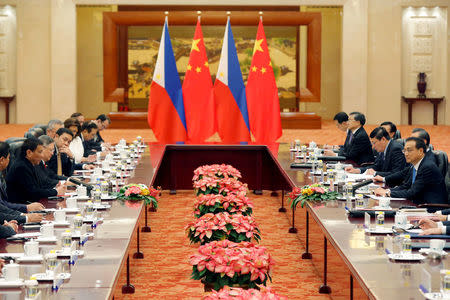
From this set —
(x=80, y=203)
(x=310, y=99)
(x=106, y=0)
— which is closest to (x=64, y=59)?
(x=106, y=0)

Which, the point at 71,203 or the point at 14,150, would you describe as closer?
the point at 71,203

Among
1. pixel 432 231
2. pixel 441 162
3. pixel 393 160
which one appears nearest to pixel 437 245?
pixel 432 231

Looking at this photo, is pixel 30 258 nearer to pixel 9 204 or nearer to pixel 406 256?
pixel 9 204

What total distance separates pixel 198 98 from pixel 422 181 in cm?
718

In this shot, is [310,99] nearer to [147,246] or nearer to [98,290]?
[147,246]

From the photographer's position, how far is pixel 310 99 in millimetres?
18031

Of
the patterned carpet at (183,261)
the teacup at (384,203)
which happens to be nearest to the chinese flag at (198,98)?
the patterned carpet at (183,261)

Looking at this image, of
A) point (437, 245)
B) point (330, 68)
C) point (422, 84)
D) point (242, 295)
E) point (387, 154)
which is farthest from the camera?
point (330, 68)

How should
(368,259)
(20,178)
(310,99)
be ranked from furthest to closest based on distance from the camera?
1. (310,99)
2. (20,178)
3. (368,259)

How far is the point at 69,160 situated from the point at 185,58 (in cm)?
1401

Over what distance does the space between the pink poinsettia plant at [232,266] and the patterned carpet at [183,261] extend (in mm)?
602

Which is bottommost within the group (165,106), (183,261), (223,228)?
(183,261)

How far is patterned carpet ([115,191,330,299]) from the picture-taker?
557 centimetres

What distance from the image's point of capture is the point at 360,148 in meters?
8.99
